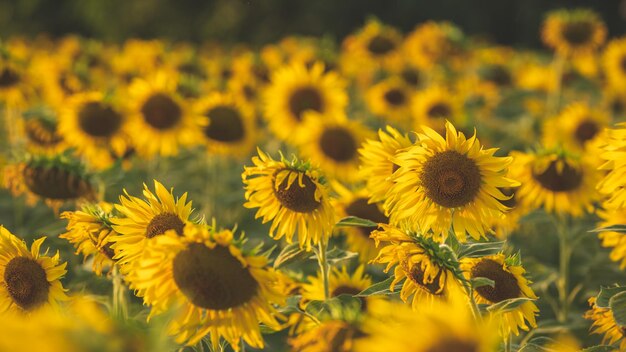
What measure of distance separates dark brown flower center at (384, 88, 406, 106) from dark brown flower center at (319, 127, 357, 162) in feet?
5.92

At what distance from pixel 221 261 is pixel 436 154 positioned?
2.55 feet

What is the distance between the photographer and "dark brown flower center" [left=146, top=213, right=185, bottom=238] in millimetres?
1893

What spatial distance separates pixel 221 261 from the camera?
1648 mm

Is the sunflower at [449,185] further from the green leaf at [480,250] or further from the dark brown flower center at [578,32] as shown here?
the dark brown flower center at [578,32]

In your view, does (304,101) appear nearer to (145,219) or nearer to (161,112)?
(161,112)

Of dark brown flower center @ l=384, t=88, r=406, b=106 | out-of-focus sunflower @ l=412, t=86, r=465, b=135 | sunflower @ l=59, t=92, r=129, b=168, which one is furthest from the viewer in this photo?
dark brown flower center @ l=384, t=88, r=406, b=106

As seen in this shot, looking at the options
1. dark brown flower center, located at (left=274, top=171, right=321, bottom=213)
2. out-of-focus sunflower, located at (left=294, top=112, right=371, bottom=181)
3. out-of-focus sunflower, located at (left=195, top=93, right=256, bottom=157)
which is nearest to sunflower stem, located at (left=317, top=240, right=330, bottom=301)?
dark brown flower center, located at (left=274, top=171, right=321, bottom=213)

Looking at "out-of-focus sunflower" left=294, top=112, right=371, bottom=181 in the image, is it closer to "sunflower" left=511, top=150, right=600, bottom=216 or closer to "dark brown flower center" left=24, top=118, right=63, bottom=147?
"sunflower" left=511, top=150, right=600, bottom=216

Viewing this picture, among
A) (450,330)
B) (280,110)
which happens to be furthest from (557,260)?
(450,330)

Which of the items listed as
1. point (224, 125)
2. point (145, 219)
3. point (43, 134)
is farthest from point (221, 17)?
point (145, 219)

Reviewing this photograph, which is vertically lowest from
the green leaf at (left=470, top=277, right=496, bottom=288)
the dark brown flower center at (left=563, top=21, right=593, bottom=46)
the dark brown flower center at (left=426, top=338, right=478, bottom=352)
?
the green leaf at (left=470, top=277, right=496, bottom=288)

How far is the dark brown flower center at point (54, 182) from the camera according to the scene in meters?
2.93

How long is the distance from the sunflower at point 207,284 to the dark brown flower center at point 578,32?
176 inches

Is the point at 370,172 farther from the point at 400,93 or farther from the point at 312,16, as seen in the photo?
the point at 312,16
